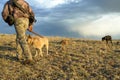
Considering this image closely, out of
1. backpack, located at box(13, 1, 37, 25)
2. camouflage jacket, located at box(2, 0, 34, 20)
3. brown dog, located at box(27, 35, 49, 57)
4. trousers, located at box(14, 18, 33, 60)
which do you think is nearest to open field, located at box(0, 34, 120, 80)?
brown dog, located at box(27, 35, 49, 57)

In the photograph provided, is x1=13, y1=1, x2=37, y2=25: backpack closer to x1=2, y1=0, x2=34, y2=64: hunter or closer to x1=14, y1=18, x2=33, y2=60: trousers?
x1=2, y1=0, x2=34, y2=64: hunter

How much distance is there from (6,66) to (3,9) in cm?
272

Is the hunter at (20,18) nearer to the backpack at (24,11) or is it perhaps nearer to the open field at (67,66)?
the backpack at (24,11)

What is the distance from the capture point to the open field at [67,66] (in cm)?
1527

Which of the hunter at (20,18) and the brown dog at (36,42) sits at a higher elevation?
the hunter at (20,18)

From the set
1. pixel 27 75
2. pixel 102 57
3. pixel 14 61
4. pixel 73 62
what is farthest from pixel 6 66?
pixel 102 57

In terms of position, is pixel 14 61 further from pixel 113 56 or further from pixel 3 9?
pixel 113 56

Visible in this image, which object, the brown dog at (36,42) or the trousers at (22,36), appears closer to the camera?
the trousers at (22,36)

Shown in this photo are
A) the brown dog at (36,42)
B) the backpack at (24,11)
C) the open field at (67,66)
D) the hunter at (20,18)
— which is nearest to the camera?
the open field at (67,66)

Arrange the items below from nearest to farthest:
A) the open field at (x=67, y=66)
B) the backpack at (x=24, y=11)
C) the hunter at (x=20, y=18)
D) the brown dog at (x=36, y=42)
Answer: the open field at (x=67, y=66) < the backpack at (x=24, y=11) < the hunter at (x=20, y=18) < the brown dog at (x=36, y=42)

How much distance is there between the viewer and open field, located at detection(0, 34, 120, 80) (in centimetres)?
1527

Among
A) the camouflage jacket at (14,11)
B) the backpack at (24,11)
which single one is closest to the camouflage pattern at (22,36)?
the camouflage jacket at (14,11)

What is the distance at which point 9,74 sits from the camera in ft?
52.2

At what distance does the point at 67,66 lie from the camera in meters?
16.7
